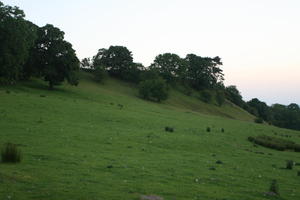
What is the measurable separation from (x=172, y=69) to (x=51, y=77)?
68.8 metres

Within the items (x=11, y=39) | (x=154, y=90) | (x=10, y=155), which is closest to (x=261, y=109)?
(x=154, y=90)

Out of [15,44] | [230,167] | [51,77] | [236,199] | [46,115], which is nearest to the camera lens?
[236,199]

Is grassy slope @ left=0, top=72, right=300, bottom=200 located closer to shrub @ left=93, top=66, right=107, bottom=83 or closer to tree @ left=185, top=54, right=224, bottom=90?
shrub @ left=93, top=66, right=107, bottom=83

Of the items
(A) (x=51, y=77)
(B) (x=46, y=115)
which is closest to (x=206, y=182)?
(B) (x=46, y=115)

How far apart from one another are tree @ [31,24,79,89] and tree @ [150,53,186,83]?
6079cm

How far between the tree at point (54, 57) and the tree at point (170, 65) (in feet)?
199

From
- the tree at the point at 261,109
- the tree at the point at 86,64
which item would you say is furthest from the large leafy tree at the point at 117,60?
the tree at the point at 261,109

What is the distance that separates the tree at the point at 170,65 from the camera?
126 metres

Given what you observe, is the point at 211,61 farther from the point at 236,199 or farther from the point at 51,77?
the point at 236,199

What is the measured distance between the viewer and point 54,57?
67062 millimetres

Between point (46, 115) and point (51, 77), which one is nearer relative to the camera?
point (46, 115)

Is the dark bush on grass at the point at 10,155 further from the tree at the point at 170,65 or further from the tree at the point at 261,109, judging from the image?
the tree at the point at 261,109

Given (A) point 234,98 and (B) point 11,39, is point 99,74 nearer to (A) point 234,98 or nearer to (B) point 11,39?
(B) point 11,39

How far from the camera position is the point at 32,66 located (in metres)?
66.7
